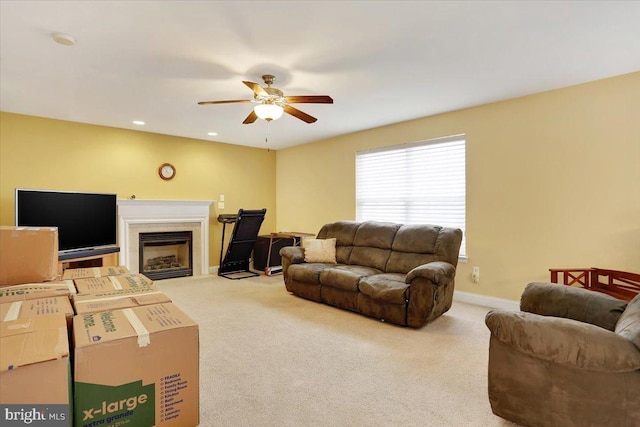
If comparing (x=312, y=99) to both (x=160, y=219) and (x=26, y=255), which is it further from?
(x=160, y=219)

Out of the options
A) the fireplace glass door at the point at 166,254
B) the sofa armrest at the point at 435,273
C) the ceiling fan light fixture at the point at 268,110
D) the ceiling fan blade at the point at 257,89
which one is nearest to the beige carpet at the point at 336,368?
the sofa armrest at the point at 435,273

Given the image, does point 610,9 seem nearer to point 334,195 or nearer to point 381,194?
point 381,194

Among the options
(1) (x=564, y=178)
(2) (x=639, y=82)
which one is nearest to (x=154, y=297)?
(1) (x=564, y=178)

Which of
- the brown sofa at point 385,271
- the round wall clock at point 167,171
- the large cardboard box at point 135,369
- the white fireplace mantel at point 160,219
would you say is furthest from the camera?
the round wall clock at point 167,171

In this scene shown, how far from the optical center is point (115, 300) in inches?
57.1

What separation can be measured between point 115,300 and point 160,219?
4410 mm

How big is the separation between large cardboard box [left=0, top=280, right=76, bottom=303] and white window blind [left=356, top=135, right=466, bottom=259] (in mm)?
4030

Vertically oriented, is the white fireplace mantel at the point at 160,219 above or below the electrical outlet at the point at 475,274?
above

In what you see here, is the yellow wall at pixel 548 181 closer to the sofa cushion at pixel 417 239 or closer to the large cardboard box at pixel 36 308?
the sofa cushion at pixel 417 239

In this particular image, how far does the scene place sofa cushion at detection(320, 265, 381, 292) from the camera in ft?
12.0

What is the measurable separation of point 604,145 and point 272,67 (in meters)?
3.25

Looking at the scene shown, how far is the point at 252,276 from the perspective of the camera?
18.9ft

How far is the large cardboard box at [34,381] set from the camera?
0.88m

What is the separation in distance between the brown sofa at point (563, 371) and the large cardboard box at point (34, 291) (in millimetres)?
2122
